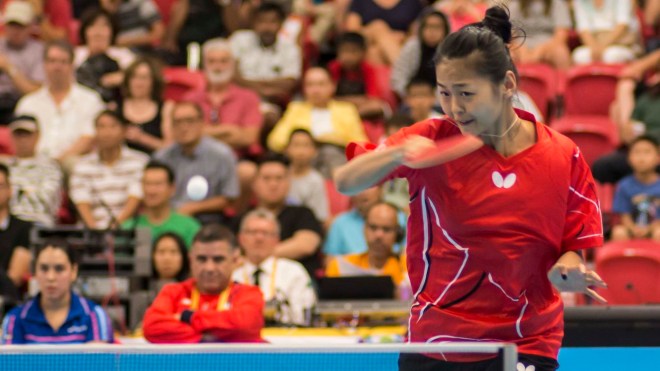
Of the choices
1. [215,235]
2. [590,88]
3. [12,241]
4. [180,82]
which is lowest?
[215,235]

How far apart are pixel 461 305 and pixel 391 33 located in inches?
351

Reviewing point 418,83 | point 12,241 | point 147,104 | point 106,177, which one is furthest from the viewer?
A: point 418,83

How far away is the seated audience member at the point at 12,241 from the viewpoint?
8695mm

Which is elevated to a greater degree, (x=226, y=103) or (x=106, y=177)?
(x=226, y=103)

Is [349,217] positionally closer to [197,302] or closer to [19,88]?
[197,302]

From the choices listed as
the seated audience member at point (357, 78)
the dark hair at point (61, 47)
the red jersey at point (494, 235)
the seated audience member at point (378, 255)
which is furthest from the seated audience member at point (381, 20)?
the red jersey at point (494, 235)

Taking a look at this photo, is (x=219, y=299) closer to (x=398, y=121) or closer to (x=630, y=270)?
(x=630, y=270)

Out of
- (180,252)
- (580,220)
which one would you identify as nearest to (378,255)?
(180,252)

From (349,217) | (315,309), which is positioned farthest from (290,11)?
(315,309)

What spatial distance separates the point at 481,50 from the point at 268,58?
27.4 feet

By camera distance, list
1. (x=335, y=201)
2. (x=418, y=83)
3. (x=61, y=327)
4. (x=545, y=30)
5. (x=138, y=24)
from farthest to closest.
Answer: (x=138, y=24), (x=545, y=30), (x=418, y=83), (x=335, y=201), (x=61, y=327)

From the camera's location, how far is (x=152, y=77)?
10.6 metres

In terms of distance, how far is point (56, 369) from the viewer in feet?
11.5

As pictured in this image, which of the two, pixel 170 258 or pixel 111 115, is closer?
pixel 170 258
